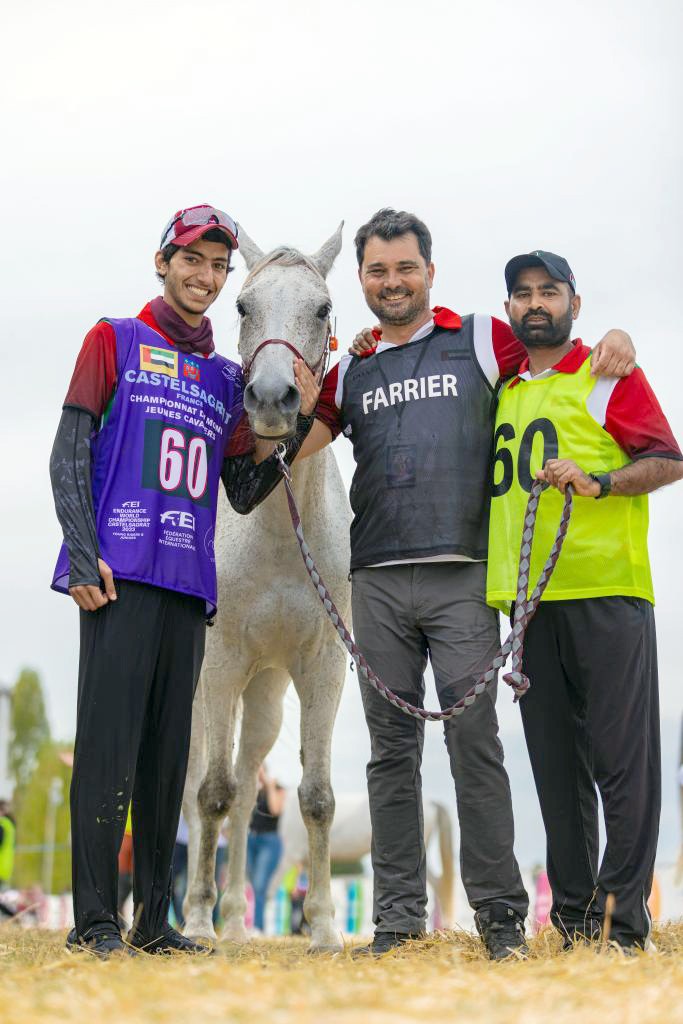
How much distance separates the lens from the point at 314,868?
566 cm

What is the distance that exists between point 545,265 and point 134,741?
91.8 inches

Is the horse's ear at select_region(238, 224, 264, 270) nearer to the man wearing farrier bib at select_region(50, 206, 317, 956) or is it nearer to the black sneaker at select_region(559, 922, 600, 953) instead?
the man wearing farrier bib at select_region(50, 206, 317, 956)

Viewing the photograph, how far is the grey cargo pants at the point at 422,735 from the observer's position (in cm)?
400

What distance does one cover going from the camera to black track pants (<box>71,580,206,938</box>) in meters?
3.83

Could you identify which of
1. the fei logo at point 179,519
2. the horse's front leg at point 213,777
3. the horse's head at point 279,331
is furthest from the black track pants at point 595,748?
the horse's front leg at point 213,777

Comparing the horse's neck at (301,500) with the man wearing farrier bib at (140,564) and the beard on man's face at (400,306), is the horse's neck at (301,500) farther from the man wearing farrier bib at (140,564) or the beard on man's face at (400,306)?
the beard on man's face at (400,306)

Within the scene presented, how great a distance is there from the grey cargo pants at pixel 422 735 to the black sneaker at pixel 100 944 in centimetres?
98

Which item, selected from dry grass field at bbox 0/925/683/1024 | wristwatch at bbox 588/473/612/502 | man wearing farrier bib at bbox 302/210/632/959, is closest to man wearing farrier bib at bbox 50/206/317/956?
man wearing farrier bib at bbox 302/210/632/959

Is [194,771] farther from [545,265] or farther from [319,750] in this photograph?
[545,265]

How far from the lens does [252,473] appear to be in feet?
15.4

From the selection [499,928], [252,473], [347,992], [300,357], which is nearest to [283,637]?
[252,473]

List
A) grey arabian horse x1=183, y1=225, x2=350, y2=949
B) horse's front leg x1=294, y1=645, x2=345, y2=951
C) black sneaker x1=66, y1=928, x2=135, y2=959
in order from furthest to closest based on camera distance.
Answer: horse's front leg x1=294, y1=645, x2=345, y2=951 → grey arabian horse x1=183, y1=225, x2=350, y2=949 → black sneaker x1=66, y1=928, x2=135, y2=959

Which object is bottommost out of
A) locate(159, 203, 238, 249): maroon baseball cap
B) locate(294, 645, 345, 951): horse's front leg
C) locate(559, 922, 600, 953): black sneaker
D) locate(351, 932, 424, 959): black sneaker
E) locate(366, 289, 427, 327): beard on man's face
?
locate(351, 932, 424, 959): black sneaker

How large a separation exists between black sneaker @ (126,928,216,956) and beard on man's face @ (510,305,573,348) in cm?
252
